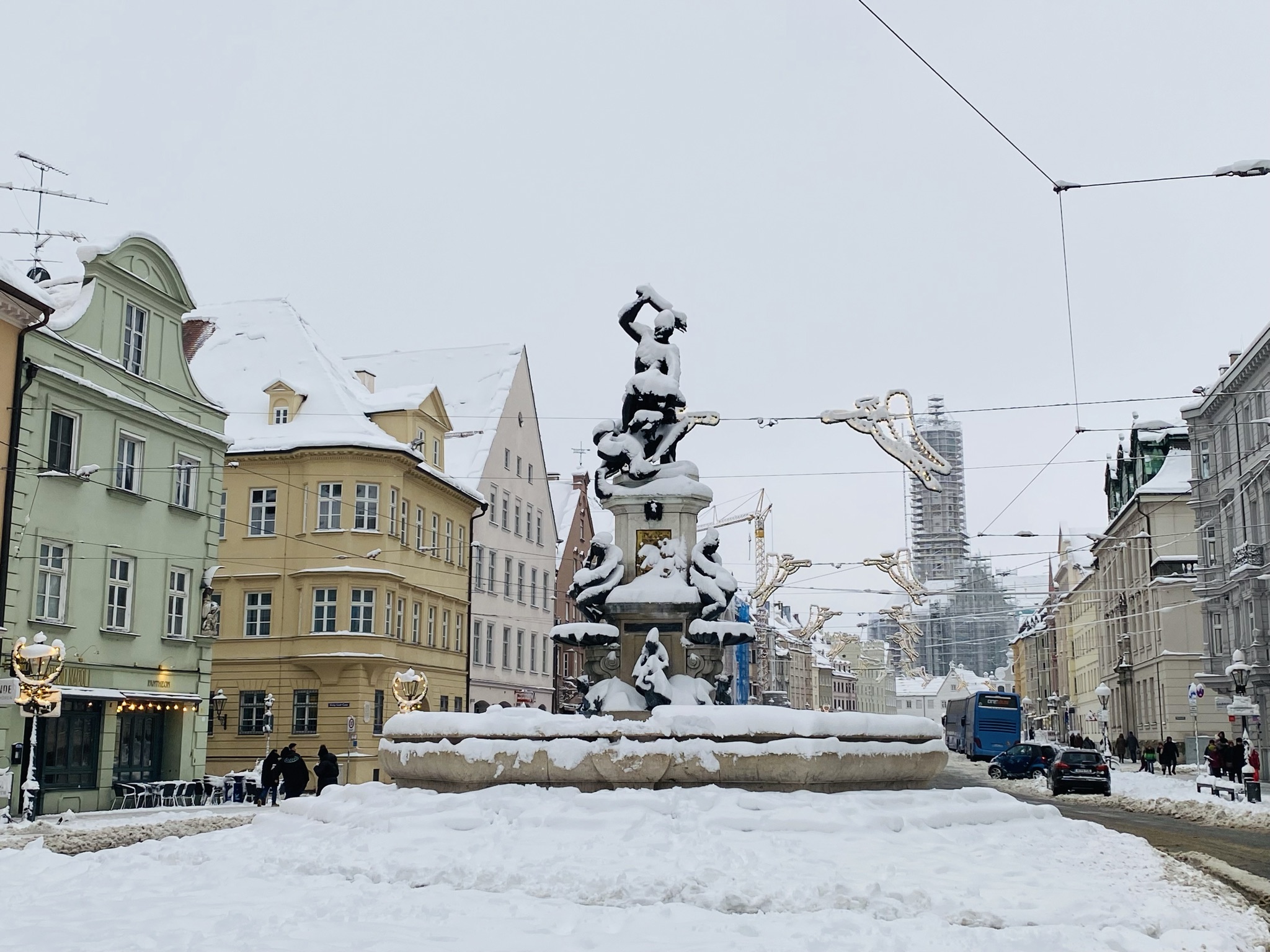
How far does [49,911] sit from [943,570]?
173 meters

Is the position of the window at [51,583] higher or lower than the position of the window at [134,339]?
lower

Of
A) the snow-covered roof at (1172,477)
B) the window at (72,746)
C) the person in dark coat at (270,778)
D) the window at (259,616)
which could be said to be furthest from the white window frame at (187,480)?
the snow-covered roof at (1172,477)

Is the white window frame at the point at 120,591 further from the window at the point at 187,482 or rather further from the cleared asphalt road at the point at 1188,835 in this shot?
Answer: the cleared asphalt road at the point at 1188,835

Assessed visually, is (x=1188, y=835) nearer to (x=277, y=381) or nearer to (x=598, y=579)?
(x=598, y=579)

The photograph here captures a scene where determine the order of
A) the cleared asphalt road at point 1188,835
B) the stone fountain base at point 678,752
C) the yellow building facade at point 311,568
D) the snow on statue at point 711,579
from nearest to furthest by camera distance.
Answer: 1. the stone fountain base at point 678,752
2. the cleared asphalt road at point 1188,835
3. the snow on statue at point 711,579
4. the yellow building facade at point 311,568

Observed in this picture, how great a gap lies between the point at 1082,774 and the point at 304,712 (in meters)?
23.6

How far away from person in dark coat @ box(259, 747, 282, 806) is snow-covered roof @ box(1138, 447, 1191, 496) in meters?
44.6

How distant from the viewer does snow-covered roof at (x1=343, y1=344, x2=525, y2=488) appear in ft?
180

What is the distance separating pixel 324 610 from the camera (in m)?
42.7

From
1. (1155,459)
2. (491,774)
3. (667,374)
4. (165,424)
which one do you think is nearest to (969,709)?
(1155,459)

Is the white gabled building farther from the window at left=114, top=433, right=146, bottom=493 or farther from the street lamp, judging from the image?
the window at left=114, top=433, right=146, bottom=493

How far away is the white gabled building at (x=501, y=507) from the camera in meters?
54.6

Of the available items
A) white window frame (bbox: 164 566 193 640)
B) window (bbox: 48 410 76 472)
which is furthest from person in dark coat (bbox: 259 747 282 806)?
window (bbox: 48 410 76 472)

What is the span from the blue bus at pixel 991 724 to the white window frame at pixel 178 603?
4098cm
